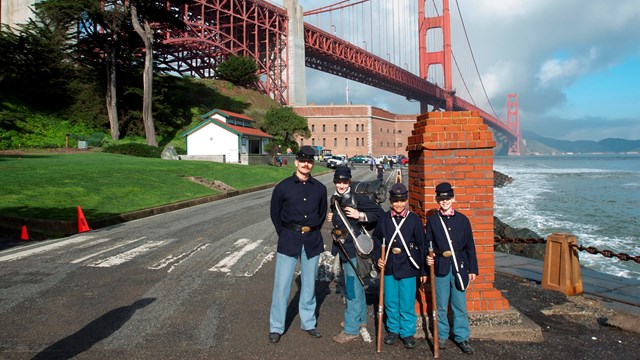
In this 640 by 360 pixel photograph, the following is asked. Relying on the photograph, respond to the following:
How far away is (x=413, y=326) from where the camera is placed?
430 cm

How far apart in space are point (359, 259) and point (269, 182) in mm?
23680

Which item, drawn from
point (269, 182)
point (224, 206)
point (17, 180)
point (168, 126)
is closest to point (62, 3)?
point (168, 126)

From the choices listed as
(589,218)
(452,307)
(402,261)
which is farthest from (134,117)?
(452,307)

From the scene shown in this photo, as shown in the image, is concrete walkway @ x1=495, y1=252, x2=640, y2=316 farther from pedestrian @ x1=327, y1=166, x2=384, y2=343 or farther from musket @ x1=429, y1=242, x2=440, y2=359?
pedestrian @ x1=327, y1=166, x2=384, y2=343

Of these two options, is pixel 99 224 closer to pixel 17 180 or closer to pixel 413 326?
pixel 17 180

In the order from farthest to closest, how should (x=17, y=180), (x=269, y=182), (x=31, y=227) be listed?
(x=269, y=182)
(x=17, y=180)
(x=31, y=227)

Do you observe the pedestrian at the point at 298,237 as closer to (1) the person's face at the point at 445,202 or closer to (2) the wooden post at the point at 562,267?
(1) the person's face at the point at 445,202

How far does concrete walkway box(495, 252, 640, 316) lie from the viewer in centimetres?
560

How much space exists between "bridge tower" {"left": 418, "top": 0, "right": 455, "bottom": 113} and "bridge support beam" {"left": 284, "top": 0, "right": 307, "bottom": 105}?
41473mm

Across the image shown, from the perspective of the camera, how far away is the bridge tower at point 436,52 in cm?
10350

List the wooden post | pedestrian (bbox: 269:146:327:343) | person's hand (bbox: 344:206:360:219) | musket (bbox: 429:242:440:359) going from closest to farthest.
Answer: musket (bbox: 429:242:440:359) → person's hand (bbox: 344:206:360:219) → pedestrian (bbox: 269:146:327:343) → the wooden post

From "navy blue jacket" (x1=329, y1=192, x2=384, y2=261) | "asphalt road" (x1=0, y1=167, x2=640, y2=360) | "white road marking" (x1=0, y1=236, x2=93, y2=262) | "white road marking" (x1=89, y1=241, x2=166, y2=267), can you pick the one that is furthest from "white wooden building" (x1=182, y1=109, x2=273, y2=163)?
"navy blue jacket" (x1=329, y1=192, x2=384, y2=261)

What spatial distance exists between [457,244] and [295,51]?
7348 centimetres

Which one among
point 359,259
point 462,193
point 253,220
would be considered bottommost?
point 253,220
